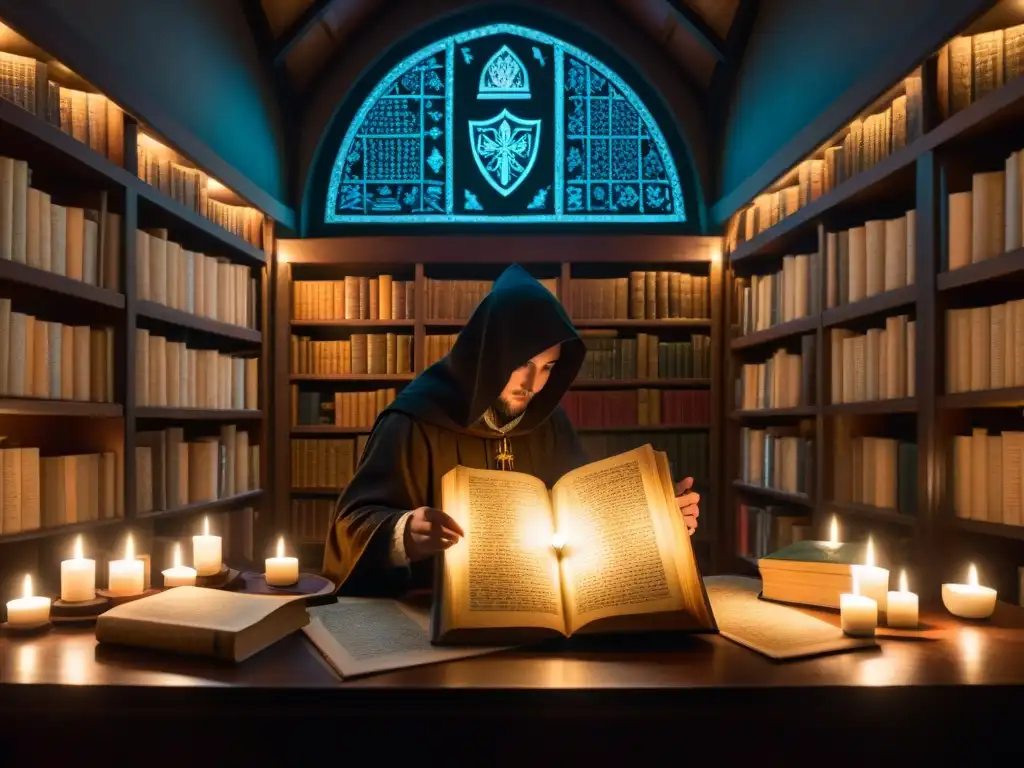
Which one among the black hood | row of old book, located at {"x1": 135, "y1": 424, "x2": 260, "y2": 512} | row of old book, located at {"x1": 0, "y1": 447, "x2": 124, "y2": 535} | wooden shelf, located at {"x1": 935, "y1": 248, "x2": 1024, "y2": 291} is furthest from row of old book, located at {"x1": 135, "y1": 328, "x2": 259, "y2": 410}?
wooden shelf, located at {"x1": 935, "y1": 248, "x2": 1024, "y2": 291}

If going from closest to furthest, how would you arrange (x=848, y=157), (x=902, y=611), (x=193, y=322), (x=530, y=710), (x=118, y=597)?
1. (x=530, y=710)
2. (x=902, y=611)
3. (x=118, y=597)
4. (x=848, y=157)
5. (x=193, y=322)

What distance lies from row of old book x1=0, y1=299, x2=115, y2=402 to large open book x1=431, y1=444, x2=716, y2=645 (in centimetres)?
193

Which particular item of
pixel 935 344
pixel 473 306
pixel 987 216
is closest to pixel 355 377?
pixel 473 306

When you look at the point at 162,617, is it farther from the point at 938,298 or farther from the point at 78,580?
the point at 938,298

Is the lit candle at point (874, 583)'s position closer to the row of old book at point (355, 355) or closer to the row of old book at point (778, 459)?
the row of old book at point (778, 459)

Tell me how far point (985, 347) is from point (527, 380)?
153cm

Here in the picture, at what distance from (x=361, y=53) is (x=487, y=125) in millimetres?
1003

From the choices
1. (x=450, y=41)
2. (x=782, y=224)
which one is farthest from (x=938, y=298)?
(x=450, y=41)

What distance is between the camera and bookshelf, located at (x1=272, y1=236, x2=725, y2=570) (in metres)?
5.15

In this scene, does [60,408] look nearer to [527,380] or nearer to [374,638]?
[527,380]

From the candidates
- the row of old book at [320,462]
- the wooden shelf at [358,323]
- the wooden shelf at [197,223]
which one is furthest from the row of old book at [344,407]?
the wooden shelf at [197,223]

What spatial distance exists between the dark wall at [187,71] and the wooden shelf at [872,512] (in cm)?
339

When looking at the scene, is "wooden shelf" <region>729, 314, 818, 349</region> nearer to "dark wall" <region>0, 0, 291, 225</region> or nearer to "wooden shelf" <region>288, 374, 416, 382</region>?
"wooden shelf" <region>288, 374, 416, 382</region>

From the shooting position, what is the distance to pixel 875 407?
128 inches
